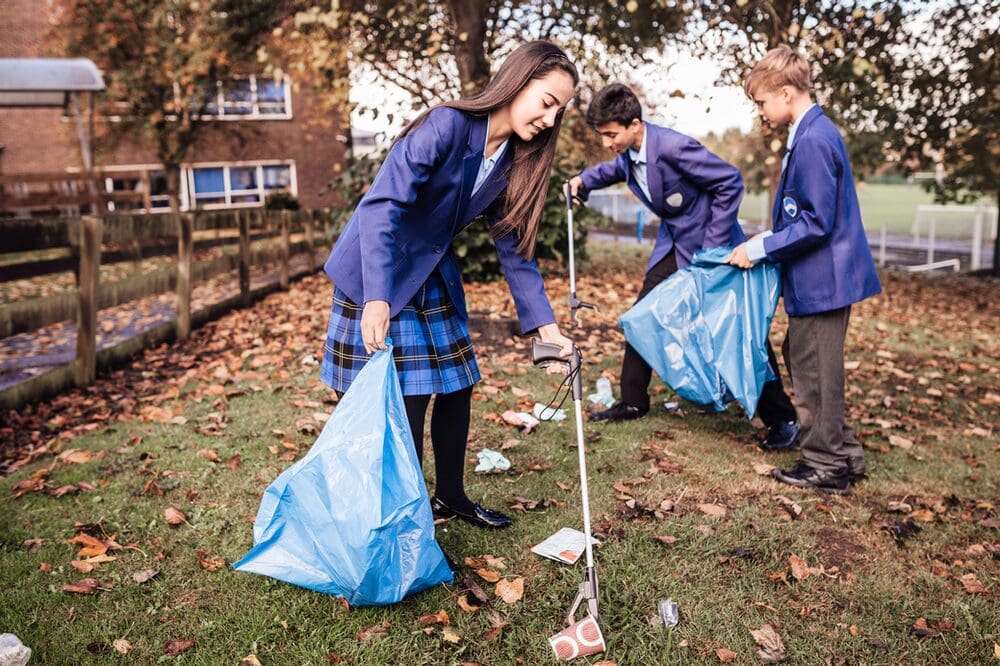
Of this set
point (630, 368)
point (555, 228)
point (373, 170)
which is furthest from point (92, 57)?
point (630, 368)

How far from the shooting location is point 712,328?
391 cm

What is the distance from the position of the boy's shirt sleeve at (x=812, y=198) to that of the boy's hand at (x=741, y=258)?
190 millimetres

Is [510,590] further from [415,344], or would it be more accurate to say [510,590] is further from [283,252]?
[283,252]

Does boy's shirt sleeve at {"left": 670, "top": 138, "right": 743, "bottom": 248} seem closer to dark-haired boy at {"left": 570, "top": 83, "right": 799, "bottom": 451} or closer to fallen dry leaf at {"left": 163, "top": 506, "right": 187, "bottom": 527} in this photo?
dark-haired boy at {"left": 570, "top": 83, "right": 799, "bottom": 451}

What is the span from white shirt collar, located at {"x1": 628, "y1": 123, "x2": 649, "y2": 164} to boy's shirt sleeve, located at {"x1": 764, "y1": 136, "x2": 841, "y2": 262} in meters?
Result: 0.86

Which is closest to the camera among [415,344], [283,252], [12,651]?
[12,651]

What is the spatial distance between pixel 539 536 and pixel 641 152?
7.03 feet

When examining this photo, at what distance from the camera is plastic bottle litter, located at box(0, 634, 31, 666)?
7.39 feet

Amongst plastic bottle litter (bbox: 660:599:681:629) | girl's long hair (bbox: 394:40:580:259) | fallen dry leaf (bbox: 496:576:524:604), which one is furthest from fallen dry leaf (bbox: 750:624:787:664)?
girl's long hair (bbox: 394:40:580:259)

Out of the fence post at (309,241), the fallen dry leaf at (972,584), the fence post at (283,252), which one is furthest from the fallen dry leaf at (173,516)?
the fence post at (309,241)

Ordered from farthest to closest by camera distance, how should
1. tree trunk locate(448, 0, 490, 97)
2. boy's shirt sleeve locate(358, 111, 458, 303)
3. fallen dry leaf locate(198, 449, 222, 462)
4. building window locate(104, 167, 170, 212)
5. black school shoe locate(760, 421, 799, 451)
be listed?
1. building window locate(104, 167, 170, 212)
2. tree trunk locate(448, 0, 490, 97)
3. black school shoe locate(760, 421, 799, 451)
4. fallen dry leaf locate(198, 449, 222, 462)
5. boy's shirt sleeve locate(358, 111, 458, 303)

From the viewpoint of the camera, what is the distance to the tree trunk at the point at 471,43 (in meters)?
9.47

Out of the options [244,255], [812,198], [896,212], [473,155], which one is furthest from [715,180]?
[896,212]

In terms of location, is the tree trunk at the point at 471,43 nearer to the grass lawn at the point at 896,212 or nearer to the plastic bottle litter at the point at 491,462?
the grass lawn at the point at 896,212
